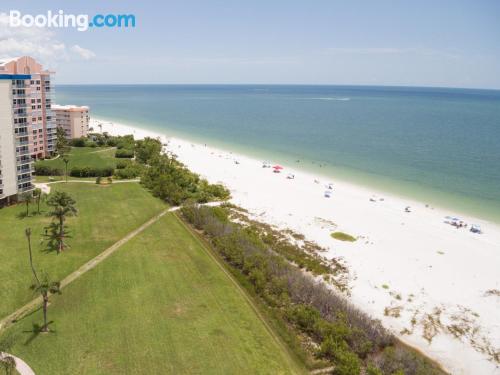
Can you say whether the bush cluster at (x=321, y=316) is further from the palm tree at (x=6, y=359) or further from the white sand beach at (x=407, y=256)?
the palm tree at (x=6, y=359)

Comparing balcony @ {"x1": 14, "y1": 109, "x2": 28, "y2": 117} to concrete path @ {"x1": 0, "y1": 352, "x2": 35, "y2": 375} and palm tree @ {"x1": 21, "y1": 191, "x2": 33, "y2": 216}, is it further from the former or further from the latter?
concrete path @ {"x1": 0, "y1": 352, "x2": 35, "y2": 375}

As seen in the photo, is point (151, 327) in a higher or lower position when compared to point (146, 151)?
lower

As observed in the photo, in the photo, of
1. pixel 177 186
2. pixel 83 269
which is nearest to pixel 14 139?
pixel 177 186

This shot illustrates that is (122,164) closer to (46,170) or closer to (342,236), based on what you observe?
(46,170)

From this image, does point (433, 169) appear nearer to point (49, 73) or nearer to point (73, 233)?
point (73, 233)

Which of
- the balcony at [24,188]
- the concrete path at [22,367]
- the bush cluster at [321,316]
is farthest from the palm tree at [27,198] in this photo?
the concrete path at [22,367]

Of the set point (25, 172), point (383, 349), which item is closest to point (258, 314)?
point (383, 349)

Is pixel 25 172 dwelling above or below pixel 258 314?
above
